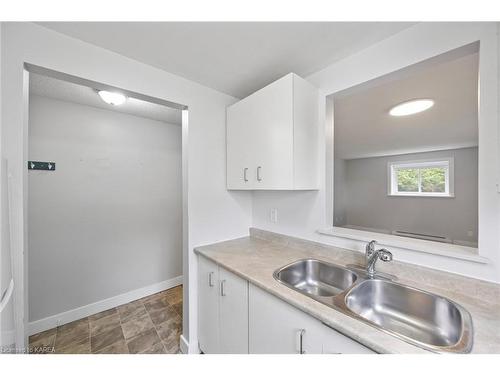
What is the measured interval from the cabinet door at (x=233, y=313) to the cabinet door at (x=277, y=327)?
0.05 meters

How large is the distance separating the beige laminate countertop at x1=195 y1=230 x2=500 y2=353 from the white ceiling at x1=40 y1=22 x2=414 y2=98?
52.7 inches

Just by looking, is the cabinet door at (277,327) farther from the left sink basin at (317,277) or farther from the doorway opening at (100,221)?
the doorway opening at (100,221)

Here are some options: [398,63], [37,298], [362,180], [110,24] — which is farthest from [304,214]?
[362,180]

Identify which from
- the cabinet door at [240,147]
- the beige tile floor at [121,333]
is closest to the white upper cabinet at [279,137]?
the cabinet door at [240,147]

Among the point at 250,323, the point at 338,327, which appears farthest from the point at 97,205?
the point at 338,327

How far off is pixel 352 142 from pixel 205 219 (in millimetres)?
3462

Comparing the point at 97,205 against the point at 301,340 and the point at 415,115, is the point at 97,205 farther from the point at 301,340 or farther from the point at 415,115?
the point at 415,115

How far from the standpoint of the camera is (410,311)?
95 cm

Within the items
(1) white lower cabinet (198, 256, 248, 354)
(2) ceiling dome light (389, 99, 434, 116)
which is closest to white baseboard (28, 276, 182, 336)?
(1) white lower cabinet (198, 256, 248, 354)

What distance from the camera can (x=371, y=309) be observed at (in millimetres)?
1010

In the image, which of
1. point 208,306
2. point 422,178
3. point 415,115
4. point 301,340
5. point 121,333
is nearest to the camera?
point 301,340

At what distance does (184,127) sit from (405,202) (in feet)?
18.9

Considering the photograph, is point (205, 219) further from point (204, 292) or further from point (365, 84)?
point (365, 84)

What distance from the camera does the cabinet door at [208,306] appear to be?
1.32 metres
